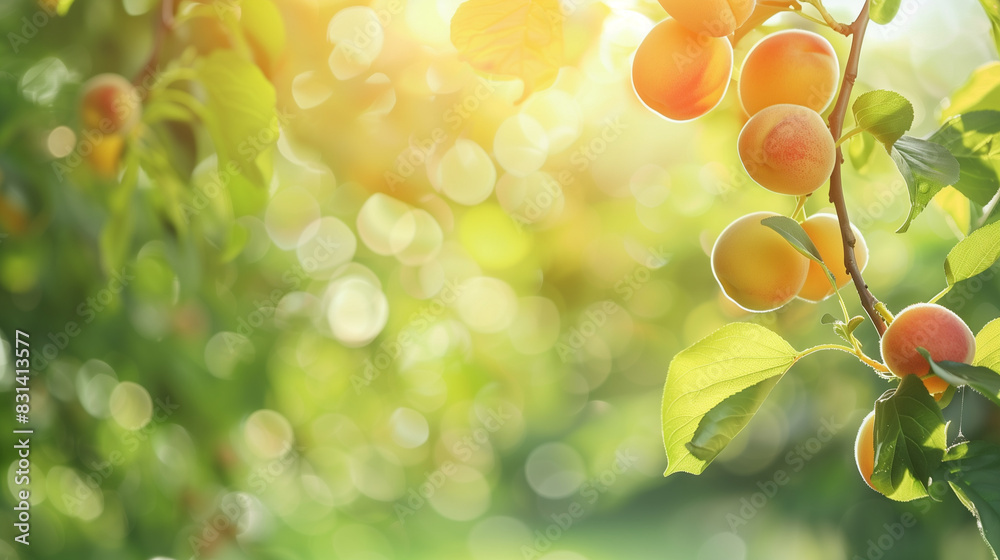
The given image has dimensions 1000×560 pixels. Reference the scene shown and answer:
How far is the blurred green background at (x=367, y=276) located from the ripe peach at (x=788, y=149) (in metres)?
0.20

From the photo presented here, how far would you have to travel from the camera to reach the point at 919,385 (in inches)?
14.2

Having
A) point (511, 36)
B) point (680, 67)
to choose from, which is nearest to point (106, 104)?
point (511, 36)

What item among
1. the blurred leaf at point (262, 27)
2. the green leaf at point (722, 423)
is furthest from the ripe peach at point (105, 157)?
the green leaf at point (722, 423)

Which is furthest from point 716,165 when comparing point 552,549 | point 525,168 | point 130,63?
point 552,549

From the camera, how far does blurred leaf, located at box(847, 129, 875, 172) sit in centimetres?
62

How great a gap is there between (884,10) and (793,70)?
0.07m

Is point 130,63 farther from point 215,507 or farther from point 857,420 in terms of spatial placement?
point 857,420

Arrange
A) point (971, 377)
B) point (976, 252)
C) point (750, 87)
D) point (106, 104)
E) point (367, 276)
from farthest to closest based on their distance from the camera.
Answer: point (367, 276)
point (106, 104)
point (750, 87)
point (976, 252)
point (971, 377)

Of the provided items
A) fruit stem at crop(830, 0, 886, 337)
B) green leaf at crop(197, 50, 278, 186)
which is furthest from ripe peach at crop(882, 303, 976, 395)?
green leaf at crop(197, 50, 278, 186)

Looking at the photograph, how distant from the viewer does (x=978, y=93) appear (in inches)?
25.4

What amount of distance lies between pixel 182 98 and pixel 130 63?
0.23 metres

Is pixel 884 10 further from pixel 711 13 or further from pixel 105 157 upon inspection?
pixel 105 157

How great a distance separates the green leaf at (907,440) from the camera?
0.35 meters

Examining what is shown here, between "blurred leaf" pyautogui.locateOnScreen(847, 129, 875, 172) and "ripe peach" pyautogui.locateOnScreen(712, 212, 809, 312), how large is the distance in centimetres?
16
